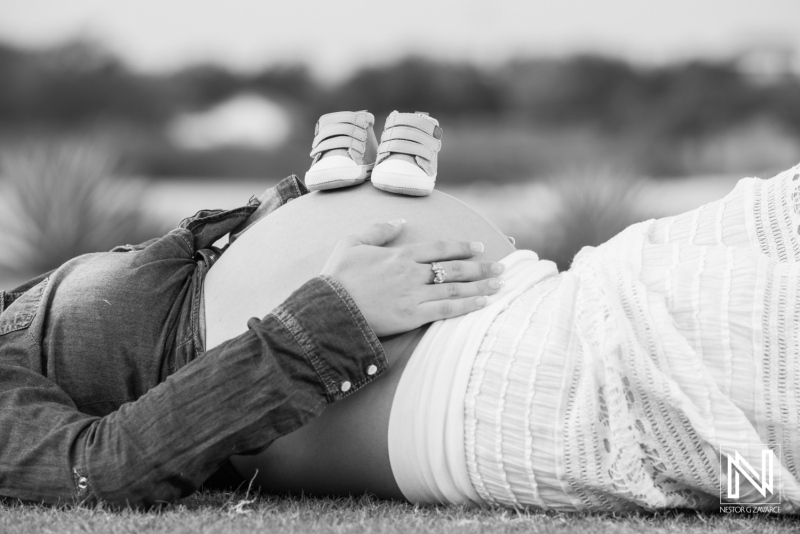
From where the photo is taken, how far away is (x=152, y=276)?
140cm

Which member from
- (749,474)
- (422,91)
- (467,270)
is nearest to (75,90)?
(422,91)

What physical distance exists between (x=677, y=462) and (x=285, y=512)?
56 centimetres

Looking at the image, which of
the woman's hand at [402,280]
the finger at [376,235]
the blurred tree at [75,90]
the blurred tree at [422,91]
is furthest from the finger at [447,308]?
the blurred tree at [75,90]

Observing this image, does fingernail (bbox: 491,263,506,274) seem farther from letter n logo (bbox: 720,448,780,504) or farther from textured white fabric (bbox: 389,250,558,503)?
letter n logo (bbox: 720,448,780,504)

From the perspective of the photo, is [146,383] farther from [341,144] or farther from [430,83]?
[430,83]

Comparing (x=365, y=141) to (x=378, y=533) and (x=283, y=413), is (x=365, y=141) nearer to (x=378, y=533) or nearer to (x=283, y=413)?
(x=283, y=413)

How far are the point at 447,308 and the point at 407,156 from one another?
0.36 m

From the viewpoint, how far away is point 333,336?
1.16 m

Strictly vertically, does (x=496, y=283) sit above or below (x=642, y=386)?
above

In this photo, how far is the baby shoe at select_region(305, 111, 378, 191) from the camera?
4.82 ft

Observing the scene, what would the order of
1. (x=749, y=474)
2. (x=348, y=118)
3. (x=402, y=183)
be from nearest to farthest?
(x=749, y=474) < (x=402, y=183) < (x=348, y=118)

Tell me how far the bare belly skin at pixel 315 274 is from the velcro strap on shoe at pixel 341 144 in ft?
0.26

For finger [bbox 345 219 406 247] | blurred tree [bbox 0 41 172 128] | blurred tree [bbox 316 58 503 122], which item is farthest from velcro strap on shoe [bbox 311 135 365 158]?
blurred tree [bbox 0 41 172 128]

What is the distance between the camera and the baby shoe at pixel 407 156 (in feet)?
4.71
